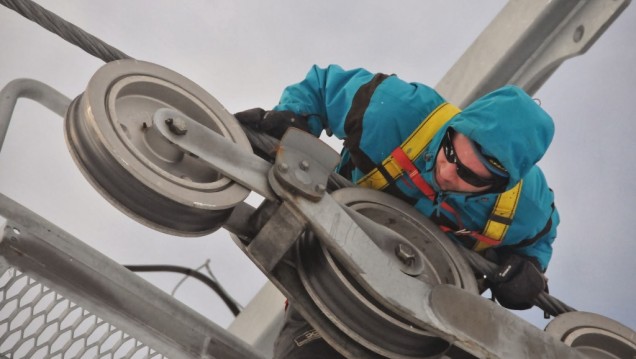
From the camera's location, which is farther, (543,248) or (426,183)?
(543,248)

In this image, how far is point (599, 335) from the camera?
2766 mm

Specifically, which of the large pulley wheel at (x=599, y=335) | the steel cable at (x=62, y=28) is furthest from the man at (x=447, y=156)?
the steel cable at (x=62, y=28)

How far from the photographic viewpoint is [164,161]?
7.68 ft

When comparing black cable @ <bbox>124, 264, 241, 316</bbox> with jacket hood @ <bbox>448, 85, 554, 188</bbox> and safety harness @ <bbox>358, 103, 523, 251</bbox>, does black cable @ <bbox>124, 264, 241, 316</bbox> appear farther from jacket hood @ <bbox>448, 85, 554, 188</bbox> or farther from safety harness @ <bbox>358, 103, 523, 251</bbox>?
jacket hood @ <bbox>448, 85, 554, 188</bbox>

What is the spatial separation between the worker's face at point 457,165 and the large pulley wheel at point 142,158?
616 mm

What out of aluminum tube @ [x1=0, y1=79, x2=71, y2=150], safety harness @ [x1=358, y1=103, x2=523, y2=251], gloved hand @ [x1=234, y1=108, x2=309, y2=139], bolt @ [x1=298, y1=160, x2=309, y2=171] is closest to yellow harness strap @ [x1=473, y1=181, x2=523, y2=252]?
safety harness @ [x1=358, y1=103, x2=523, y2=251]

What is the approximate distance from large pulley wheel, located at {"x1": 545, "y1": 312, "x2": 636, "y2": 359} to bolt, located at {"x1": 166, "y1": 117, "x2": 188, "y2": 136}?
1.24 m

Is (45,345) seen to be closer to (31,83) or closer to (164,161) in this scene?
(164,161)

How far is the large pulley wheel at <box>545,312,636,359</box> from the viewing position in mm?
2727

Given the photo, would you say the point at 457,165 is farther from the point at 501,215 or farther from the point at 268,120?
the point at 268,120

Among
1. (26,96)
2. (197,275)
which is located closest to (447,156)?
(26,96)

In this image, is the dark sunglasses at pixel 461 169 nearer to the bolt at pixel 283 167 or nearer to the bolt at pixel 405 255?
the bolt at pixel 405 255

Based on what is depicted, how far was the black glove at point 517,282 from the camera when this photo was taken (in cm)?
286

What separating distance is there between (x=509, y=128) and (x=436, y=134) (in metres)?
0.24
